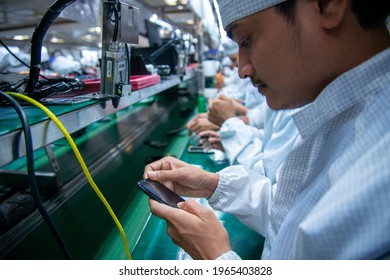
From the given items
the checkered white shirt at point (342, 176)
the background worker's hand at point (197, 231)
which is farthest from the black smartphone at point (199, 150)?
the background worker's hand at point (197, 231)

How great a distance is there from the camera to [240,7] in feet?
1.86

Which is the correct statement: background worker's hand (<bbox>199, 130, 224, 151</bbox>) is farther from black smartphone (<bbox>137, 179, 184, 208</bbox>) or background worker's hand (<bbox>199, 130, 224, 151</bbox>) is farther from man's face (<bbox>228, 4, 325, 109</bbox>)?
man's face (<bbox>228, 4, 325, 109</bbox>)

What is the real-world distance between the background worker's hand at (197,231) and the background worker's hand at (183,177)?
0.67 ft

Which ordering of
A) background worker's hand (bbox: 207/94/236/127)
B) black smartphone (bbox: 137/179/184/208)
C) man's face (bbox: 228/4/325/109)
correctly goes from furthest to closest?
1. background worker's hand (bbox: 207/94/236/127)
2. black smartphone (bbox: 137/179/184/208)
3. man's face (bbox: 228/4/325/109)

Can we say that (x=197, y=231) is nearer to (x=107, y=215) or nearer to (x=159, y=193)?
(x=159, y=193)

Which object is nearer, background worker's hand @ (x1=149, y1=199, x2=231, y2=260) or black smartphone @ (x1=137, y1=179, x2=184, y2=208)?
background worker's hand @ (x1=149, y1=199, x2=231, y2=260)

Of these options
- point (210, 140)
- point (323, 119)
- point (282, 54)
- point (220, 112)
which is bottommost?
point (210, 140)

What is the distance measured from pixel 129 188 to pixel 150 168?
1.41ft

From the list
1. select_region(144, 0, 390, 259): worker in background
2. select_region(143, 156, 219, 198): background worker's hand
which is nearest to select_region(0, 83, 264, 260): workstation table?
select_region(143, 156, 219, 198): background worker's hand

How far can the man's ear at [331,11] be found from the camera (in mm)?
490

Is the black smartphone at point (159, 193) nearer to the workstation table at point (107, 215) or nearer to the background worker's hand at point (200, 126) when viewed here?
the workstation table at point (107, 215)

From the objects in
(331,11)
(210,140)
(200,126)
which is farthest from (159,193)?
(200,126)

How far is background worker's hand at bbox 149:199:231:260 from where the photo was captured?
0.59 m

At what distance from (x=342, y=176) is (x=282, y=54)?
0.29 metres
